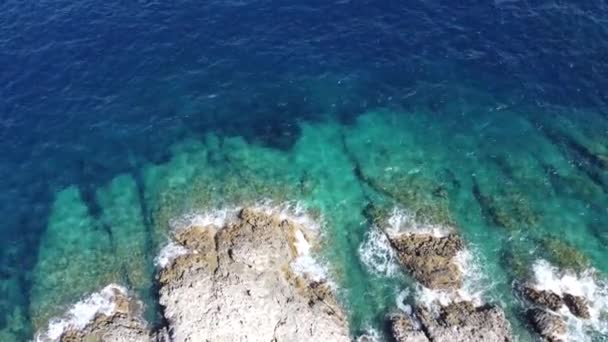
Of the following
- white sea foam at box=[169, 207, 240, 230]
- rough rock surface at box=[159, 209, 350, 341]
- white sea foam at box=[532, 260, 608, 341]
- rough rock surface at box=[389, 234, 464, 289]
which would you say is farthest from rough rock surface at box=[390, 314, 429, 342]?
white sea foam at box=[169, 207, 240, 230]

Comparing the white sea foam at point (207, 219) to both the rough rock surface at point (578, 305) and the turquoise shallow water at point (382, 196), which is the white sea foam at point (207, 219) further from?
the rough rock surface at point (578, 305)

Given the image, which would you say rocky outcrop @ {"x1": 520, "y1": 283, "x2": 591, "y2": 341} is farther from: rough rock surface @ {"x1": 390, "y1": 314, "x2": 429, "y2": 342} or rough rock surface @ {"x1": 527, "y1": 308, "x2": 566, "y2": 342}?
rough rock surface @ {"x1": 390, "y1": 314, "x2": 429, "y2": 342}

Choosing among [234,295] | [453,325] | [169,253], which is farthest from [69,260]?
[453,325]

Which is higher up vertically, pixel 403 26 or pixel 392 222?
pixel 403 26

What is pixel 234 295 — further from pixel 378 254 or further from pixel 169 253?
pixel 378 254

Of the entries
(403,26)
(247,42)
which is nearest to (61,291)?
(247,42)

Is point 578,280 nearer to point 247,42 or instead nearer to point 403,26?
point 403,26
